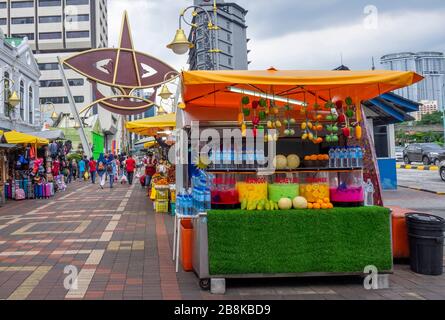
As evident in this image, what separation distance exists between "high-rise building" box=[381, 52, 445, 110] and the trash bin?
1487 centimetres

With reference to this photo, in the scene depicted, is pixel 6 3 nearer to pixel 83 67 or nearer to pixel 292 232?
pixel 83 67

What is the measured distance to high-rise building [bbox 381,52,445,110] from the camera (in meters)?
23.2

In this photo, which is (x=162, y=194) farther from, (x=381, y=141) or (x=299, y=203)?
(x=381, y=141)

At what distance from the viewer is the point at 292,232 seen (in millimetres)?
4781

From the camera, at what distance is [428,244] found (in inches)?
208

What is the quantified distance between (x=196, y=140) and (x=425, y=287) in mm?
4369

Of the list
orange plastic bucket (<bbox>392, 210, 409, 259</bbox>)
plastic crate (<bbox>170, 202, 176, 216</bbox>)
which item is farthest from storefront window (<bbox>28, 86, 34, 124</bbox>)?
orange plastic bucket (<bbox>392, 210, 409, 259</bbox>)

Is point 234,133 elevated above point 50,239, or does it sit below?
above

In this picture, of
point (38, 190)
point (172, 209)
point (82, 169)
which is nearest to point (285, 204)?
point (172, 209)

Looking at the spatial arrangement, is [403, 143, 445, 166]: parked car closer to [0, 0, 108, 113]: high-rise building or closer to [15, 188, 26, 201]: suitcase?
[15, 188, 26, 201]: suitcase

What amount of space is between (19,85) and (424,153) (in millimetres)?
30099
